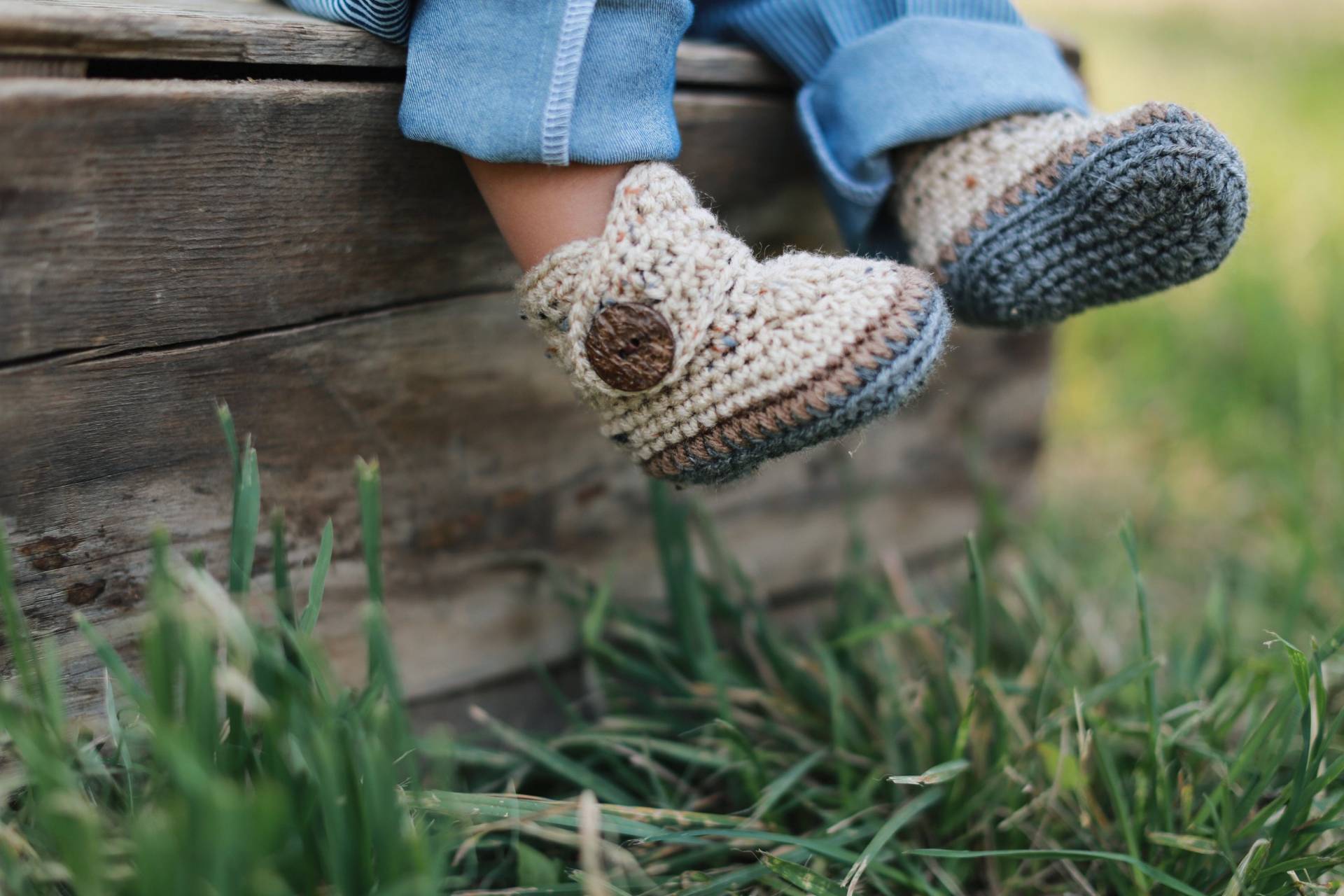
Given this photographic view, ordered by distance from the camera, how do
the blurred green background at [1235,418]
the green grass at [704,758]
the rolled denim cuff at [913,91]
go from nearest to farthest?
the green grass at [704,758], the rolled denim cuff at [913,91], the blurred green background at [1235,418]

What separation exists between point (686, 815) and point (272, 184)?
0.54 meters

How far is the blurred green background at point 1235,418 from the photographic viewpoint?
1.25 metres

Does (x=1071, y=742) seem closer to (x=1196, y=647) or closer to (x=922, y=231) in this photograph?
(x=1196, y=647)

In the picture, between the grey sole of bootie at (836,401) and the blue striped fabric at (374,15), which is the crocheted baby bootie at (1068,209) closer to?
the grey sole of bootie at (836,401)

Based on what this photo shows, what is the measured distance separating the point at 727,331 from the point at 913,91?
304 millimetres

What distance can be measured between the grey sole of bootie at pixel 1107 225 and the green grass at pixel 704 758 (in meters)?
0.21

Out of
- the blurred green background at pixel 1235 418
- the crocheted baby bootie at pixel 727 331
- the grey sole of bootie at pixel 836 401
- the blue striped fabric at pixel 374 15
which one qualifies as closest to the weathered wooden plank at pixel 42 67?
the blue striped fabric at pixel 374 15

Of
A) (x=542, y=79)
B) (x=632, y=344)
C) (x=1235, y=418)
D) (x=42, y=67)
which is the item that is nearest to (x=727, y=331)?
(x=632, y=344)

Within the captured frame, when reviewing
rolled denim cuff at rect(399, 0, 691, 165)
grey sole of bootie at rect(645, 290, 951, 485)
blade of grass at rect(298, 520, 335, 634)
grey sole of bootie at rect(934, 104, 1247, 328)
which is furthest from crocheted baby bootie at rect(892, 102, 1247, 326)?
blade of grass at rect(298, 520, 335, 634)

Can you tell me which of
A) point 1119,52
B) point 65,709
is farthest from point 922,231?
point 1119,52

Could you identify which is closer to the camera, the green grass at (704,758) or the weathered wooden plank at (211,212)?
the green grass at (704,758)

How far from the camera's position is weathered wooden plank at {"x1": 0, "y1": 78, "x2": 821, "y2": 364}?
0.63 m

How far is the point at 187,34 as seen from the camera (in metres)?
0.66

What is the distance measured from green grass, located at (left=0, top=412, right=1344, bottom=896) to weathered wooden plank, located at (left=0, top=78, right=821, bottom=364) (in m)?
0.13
